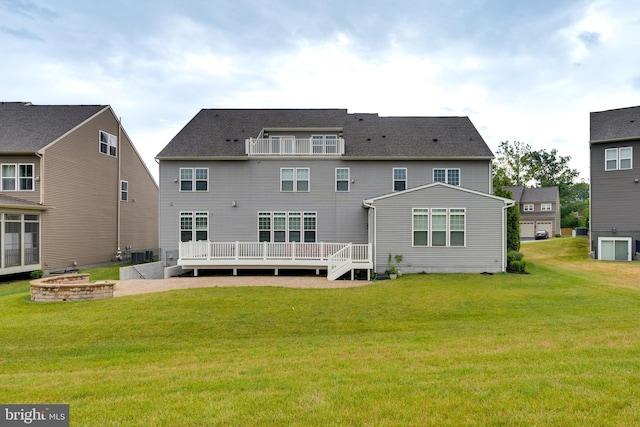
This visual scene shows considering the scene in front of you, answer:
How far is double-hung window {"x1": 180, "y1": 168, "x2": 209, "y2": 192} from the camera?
61.3 ft

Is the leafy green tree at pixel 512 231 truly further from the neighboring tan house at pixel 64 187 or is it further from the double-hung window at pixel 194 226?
the neighboring tan house at pixel 64 187

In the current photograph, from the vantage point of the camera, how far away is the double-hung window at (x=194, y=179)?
18.7 meters

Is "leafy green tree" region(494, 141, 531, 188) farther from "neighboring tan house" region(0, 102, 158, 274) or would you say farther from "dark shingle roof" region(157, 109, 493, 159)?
"neighboring tan house" region(0, 102, 158, 274)

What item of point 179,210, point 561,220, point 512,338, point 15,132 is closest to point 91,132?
point 15,132

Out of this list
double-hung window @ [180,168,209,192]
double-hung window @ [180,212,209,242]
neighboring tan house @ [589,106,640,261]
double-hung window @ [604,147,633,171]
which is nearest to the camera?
double-hung window @ [180,212,209,242]

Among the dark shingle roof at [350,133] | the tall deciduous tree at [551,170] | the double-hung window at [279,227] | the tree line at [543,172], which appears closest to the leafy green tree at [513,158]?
the tree line at [543,172]

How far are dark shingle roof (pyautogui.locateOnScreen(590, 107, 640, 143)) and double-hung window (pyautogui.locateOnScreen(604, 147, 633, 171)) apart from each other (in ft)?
2.46

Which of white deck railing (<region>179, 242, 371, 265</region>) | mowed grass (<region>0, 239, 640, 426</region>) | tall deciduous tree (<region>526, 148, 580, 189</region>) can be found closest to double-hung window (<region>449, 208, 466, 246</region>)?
white deck railing (<region>179, 242, 371, 265</region>)

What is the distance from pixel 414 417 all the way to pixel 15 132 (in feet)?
77.2

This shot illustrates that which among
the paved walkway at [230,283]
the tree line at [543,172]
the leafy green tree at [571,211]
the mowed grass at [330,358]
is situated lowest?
the paved walkway at [230,283]

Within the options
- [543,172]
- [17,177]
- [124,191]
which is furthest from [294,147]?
[543,172]

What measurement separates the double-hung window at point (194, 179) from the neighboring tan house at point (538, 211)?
130 feet

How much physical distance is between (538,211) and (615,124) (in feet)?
92.1

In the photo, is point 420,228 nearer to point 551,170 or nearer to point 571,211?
point 571,211
